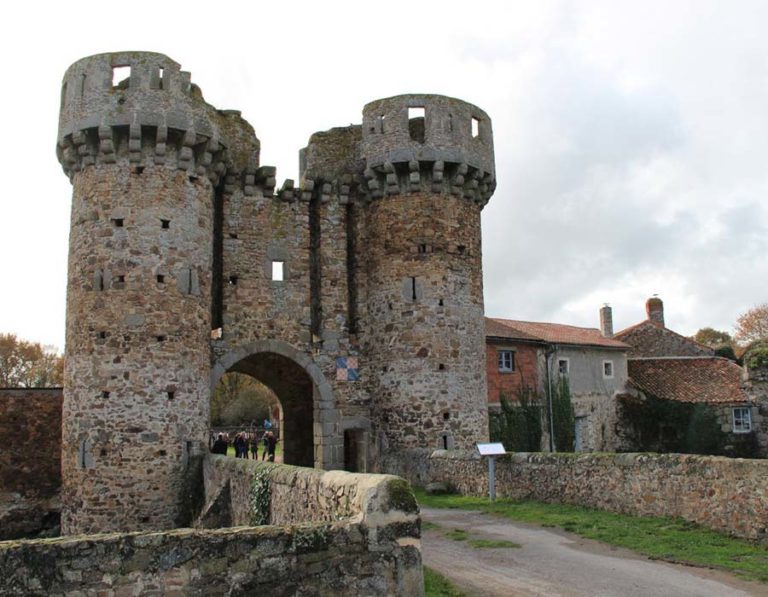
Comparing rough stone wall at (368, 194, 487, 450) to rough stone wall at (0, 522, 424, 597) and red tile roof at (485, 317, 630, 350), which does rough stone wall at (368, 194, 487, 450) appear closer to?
red tile roof at (485, 317, 630, 350)

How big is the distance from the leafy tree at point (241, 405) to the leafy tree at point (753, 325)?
34.0 metres

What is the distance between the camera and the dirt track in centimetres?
865

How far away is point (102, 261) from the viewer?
16703 mm

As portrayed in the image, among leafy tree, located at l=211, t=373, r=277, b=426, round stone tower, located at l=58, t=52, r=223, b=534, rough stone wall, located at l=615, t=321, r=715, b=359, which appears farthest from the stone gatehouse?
leafy tree, located at l=211, t=373, r=277, b=426

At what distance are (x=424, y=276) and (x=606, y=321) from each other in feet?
66.1

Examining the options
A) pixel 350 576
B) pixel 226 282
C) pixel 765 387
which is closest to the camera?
pixel 350 576

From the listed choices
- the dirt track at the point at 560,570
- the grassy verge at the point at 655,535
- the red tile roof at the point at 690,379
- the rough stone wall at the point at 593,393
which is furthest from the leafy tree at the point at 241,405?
the dirt track at the point at 560,570

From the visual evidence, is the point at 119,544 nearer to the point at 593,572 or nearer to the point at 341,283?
the point at 593,572

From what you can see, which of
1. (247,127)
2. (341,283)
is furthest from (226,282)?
(247,127)

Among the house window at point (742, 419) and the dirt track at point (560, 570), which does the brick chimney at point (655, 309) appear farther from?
the dirt track at point (560, 570)

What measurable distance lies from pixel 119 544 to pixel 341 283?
572 inches

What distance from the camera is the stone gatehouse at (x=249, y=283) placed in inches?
639

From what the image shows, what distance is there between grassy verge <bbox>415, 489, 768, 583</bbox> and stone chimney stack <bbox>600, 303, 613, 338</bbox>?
23948 mm

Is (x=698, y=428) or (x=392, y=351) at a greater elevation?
(x=392, y=351)
